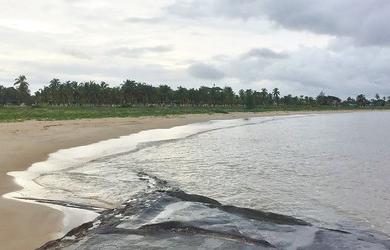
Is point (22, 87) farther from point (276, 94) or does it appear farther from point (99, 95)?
point (276, 94)

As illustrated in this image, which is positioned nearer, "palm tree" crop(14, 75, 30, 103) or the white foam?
the white foam

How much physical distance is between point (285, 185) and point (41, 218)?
9279mm

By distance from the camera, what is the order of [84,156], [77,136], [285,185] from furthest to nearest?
[77,136] → [84,156] → [285,185]

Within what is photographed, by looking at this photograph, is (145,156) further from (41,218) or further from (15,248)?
(15,248)

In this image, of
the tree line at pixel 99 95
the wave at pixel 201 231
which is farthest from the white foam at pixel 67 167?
the tree line at pixel 99 95

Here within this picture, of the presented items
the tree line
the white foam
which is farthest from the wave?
the tree line

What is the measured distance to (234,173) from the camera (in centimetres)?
1894

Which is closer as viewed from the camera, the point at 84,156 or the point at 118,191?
the point at 118,191

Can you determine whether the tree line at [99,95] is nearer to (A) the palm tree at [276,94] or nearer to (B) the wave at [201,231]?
(A) the palm tree at [276,94]

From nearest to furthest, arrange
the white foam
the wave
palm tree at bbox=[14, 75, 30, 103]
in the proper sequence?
the wave → the white foam → palm tree at bbox=[14, 75, 30, 103]

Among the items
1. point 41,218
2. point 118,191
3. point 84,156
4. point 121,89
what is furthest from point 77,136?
point 121,89

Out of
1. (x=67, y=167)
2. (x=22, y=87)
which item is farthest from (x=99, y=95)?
(x=67, y=167)

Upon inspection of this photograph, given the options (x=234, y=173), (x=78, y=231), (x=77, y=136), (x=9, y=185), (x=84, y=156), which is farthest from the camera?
(x=77, y=136)

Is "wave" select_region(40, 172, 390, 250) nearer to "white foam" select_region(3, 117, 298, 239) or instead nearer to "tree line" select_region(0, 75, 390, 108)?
"white foam" select_region(3, 117, 298, 239)
